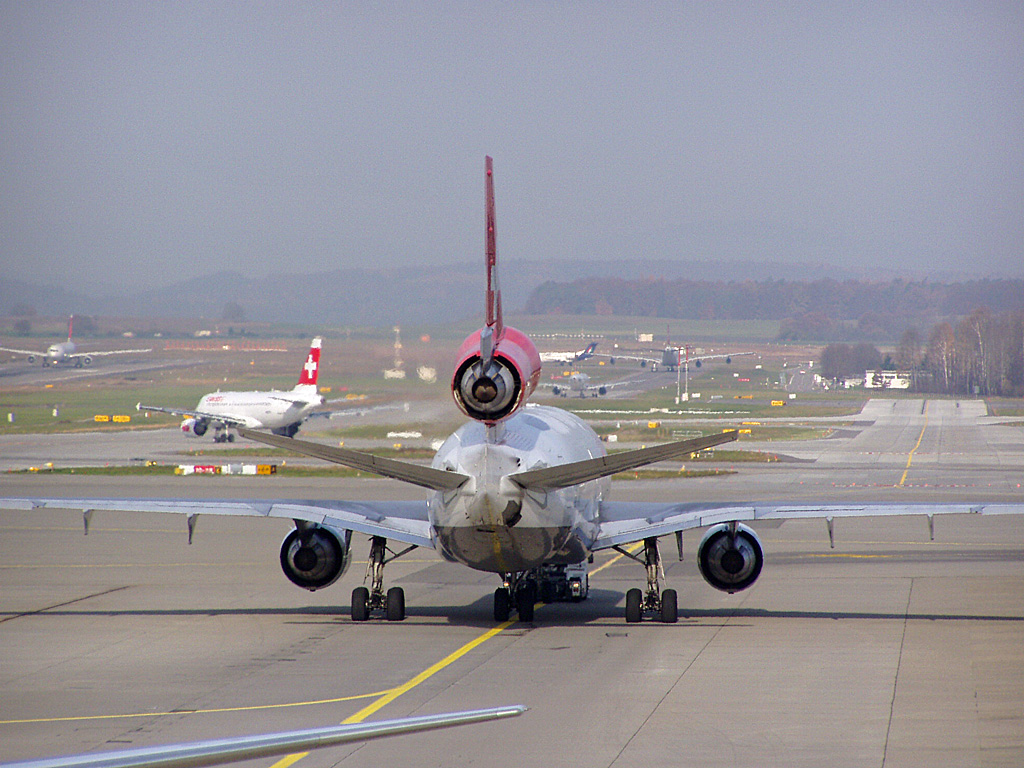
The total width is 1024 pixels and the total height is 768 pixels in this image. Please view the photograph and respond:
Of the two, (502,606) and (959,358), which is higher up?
(959,358)

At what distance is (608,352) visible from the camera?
111250 mm

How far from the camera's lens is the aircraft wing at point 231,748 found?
18.3 feet

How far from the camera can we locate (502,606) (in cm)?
2767

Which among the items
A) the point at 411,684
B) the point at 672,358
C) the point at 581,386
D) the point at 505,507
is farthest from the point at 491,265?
the point at 672,358

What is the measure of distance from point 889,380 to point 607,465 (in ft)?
411

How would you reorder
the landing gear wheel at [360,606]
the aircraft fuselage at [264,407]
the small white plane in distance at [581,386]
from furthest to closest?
the small white plane in distance at [581,386] → the aircraft fuselage at [264,407] → the landing gear wheel at [360,606]

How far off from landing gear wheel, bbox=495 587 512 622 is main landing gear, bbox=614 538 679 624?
2.72m

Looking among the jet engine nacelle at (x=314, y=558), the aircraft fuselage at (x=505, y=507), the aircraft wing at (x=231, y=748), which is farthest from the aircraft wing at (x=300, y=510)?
the aircraft wing at (x=231, y=748)

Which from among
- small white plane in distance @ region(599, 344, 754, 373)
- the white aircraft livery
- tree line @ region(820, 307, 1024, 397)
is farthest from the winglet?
tree line @ region(820, 307, 1024, 397)

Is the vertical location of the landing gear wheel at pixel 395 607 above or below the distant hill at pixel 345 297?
below

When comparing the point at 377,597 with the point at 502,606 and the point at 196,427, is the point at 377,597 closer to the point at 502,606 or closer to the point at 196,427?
the point at 502,606

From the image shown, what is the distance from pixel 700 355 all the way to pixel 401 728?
443 feet

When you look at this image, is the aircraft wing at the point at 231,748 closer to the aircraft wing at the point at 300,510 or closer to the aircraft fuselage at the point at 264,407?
the aircraft wing at the point at 300,510

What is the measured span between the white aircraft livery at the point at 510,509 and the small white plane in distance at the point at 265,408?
57262 mm
